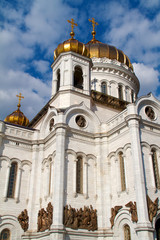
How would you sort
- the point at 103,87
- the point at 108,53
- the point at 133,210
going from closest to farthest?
the point at 133,210 < the point at 103,87 < the point at 108,53

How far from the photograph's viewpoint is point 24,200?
19594 mm

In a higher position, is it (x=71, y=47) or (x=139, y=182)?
(x=71, y=47)

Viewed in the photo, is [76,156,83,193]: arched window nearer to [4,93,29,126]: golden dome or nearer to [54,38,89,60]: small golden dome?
[54,38,89,60]: small golden dome


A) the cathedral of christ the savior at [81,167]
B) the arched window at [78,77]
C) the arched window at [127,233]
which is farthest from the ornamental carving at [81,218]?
the arched window at [78,77]

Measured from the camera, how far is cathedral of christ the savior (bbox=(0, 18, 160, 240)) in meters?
16.1

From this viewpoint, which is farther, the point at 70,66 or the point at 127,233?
the point at 70,66

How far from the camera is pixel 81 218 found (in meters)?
17.0

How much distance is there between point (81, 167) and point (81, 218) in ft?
11.0

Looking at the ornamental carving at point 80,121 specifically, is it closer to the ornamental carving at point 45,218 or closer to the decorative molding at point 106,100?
the decorative molding at point 106,100

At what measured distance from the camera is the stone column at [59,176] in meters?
16.0

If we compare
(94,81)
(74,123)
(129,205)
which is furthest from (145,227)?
(94,81)

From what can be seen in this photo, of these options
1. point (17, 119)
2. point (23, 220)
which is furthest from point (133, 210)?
point (17, 119)

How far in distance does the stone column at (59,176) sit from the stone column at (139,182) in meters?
4.41

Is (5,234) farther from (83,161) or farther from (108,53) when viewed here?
(108,53)
